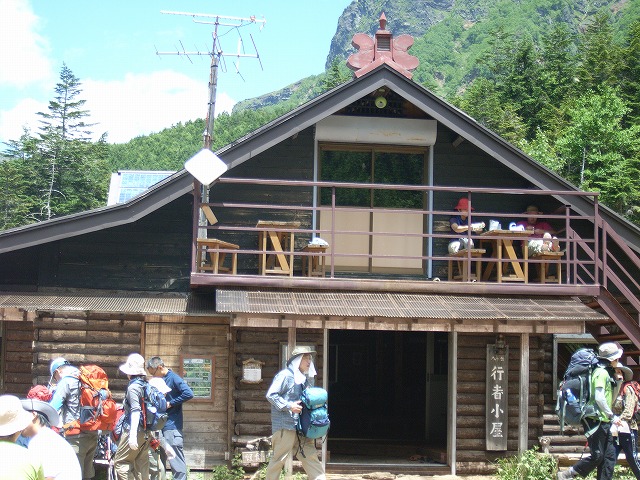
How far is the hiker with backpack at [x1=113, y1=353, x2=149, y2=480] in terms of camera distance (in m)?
10.6

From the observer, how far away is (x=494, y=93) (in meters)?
51.6

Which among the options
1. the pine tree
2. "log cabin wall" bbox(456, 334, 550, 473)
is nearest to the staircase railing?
"log cabin wall" bbox(456, 334, 550, 473)

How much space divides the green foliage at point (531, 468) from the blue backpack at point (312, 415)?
3.81m

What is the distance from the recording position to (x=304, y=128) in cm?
1480

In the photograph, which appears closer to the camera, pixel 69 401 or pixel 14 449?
pixel 14 449

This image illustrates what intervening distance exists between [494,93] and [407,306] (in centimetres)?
3979

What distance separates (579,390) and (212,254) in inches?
234

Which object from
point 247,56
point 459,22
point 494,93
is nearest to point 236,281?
point 247,56

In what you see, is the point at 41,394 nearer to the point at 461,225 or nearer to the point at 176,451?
the point at 176,451

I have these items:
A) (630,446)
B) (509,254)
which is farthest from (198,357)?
(630,446)

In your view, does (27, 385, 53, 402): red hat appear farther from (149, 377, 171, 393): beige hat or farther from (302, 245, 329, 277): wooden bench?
(302, 245, 329, 277): wooden bench

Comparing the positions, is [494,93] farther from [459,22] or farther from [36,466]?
[459,22]

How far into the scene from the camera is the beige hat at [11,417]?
5.84 meters

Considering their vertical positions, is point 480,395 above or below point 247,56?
below
